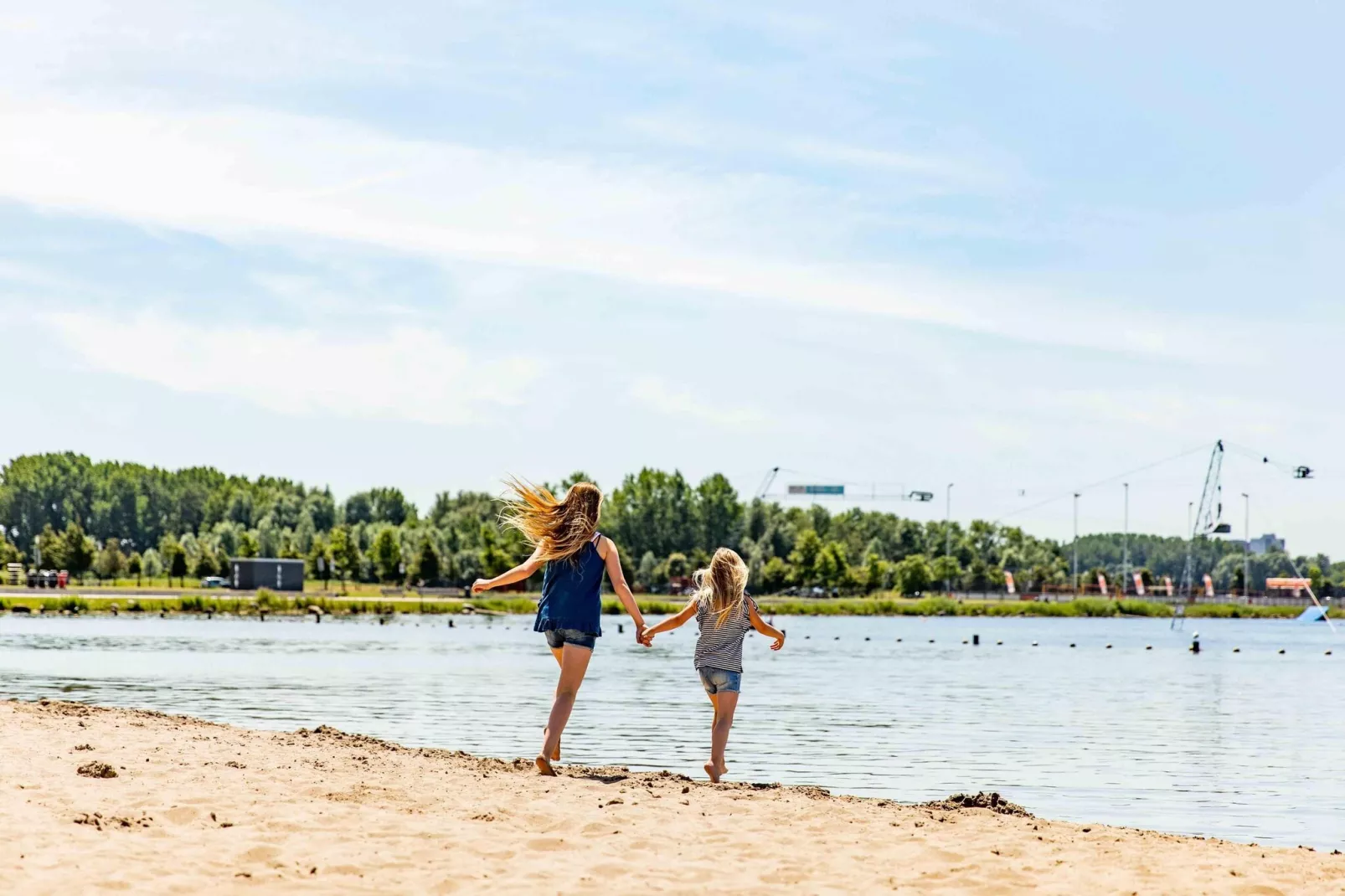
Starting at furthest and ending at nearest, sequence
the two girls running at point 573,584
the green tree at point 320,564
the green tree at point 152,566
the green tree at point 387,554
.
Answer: the green tree at point 152,566
the green tree at point 320,564
the green tree at point 387,554
the two girls running at point 573,584

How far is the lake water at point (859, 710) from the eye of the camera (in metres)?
18.9

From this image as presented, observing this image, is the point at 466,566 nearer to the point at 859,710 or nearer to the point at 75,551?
the point at 75,551

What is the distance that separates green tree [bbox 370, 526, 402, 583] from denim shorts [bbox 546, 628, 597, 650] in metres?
170

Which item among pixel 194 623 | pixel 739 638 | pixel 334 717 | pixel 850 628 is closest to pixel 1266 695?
pixel 334 717

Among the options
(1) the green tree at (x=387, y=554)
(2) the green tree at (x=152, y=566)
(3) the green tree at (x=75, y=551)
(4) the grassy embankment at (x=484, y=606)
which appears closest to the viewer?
(4) the grassy embankment at (x=484, y=606)

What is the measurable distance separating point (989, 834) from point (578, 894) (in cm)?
386

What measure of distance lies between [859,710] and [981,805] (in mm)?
19309

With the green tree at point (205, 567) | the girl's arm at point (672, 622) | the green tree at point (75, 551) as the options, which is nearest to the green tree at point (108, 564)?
the green tree at point (75, 551)

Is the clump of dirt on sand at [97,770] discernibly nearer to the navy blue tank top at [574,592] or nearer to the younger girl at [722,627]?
the navy blue tank top at [574,592]

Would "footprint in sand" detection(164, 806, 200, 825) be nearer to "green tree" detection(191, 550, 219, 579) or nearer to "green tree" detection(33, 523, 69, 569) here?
"green tree" detection(33, 523, 69, 569)

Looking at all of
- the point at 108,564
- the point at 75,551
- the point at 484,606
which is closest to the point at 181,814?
the point at 484,606

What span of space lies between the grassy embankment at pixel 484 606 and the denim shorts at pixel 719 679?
89647 millimetres

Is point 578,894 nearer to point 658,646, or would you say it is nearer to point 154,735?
point 154,735

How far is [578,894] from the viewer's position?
8930 mm
